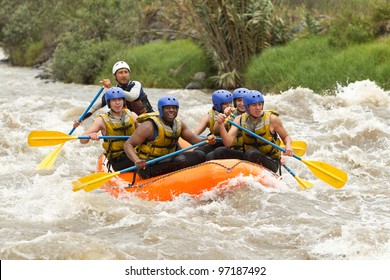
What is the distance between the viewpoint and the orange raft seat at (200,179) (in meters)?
7.07

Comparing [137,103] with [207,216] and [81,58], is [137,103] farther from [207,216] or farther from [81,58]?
[81,58]

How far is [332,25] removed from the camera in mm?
17031

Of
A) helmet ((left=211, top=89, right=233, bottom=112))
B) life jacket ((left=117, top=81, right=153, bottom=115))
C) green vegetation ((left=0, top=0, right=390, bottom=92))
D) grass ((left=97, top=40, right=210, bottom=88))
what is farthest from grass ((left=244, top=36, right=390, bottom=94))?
helmet ((left=211, top=89, right=233, bottom=112))

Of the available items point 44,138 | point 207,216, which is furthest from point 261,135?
point 44,138

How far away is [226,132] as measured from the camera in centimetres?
739

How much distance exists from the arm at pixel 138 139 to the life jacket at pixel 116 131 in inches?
24.8

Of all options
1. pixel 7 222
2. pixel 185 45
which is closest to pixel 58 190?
pixel 7 222

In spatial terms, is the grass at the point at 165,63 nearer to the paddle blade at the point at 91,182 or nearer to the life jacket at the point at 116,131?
the life jacket at the point at 116,131

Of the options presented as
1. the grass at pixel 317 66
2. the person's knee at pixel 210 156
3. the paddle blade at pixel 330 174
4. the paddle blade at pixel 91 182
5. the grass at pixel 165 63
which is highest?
the paddle blade at pixel 91 182

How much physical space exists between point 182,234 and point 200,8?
12.6 meters

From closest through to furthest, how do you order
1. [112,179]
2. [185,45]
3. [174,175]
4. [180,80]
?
[174,175], [112,179], [180,80], [185,45]

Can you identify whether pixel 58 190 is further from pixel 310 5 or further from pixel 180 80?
pixel 310 5

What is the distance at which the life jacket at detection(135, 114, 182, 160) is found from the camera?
734cm

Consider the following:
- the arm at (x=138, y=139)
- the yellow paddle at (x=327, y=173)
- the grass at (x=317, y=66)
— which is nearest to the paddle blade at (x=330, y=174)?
the yellow paddle at (x=327, y=173)
